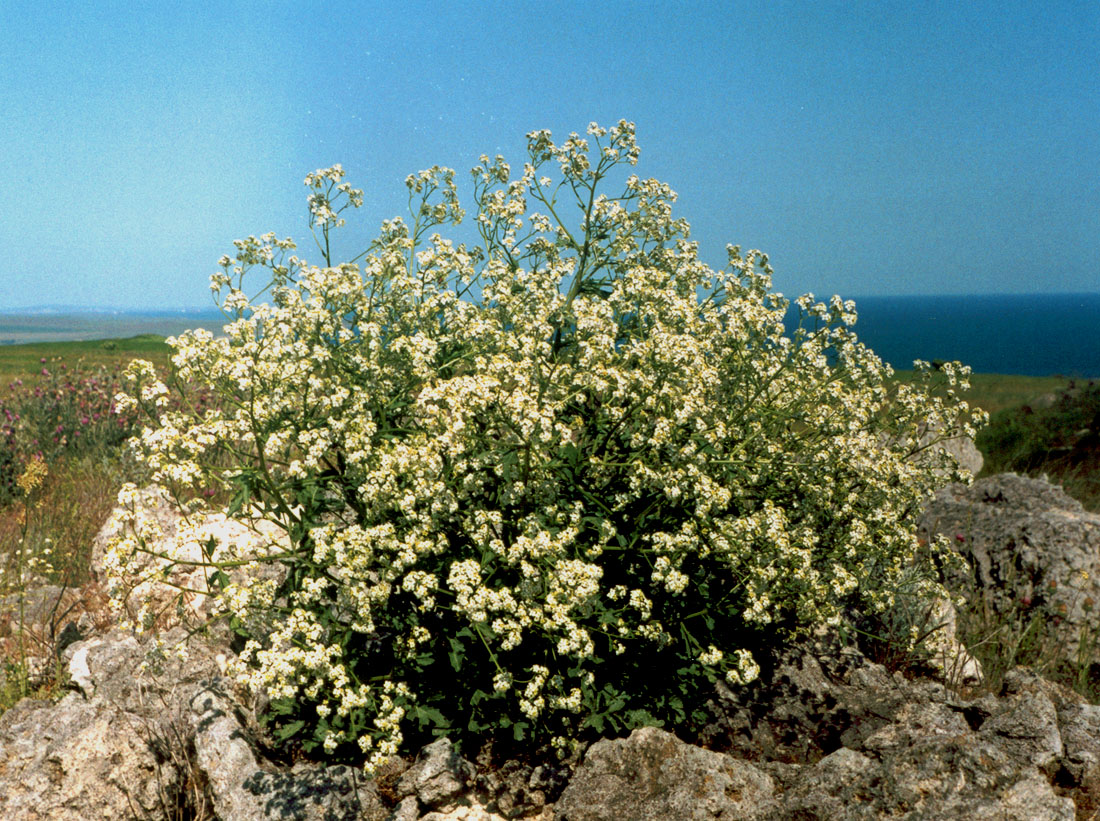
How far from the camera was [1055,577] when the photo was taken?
819 centimetres

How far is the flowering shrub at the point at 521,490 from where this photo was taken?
4.67m

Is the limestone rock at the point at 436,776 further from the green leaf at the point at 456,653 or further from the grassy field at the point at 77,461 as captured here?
the grassy field at the point at 77,461

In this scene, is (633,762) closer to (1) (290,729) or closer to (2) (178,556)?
(1) (290,729)

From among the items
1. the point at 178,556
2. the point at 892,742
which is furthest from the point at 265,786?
the point at 892,742

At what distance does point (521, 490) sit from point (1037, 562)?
6.57 meters

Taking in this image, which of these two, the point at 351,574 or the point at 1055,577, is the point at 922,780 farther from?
the point at 1055,577

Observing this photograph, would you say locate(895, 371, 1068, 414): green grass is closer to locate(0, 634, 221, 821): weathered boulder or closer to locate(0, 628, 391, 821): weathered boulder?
locate(0, 628, 391, 821): weathered boulder

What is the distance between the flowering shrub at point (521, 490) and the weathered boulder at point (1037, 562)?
2.49 meters

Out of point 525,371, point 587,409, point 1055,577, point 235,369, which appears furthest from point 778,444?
point 1055,577

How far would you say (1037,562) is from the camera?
8336 millimetres

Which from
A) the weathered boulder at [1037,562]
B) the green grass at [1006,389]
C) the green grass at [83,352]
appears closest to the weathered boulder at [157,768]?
the weathered boulder at [1037,562]

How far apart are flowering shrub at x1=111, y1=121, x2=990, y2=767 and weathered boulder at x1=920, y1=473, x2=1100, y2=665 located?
8.17ft

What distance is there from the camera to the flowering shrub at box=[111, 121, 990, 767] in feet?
15.3

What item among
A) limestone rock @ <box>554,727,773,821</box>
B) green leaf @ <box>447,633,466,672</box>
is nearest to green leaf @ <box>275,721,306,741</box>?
green leaf @ <box>447,633,466,672</box>
